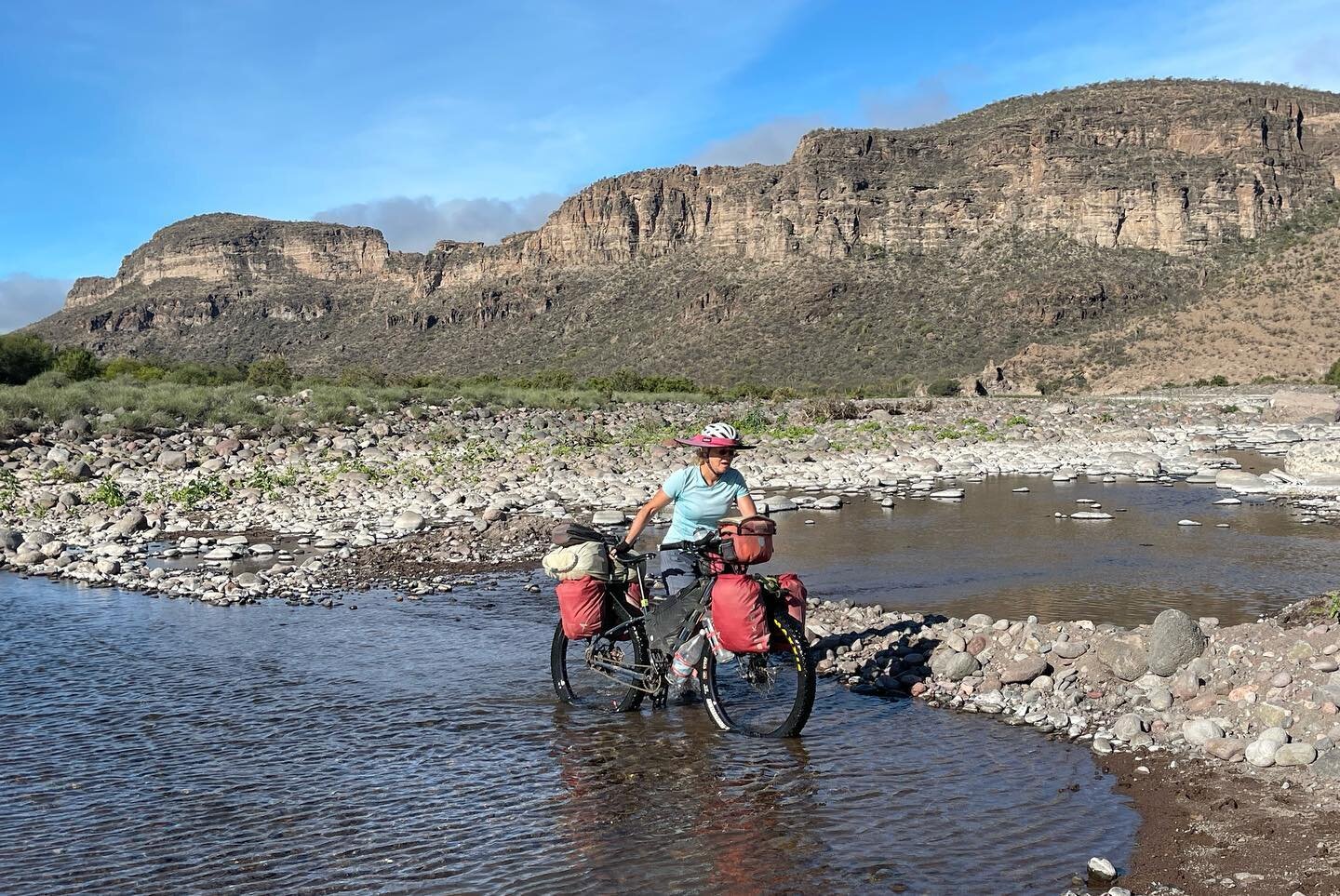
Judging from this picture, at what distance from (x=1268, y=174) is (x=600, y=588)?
98.2 m

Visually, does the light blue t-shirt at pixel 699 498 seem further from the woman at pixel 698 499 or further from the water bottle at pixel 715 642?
the water bottle at pixel 715 642

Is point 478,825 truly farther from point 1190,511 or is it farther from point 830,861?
point 1190,511

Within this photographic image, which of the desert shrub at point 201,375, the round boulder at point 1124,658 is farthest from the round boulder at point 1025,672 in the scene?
the desert shrub at point 201,375

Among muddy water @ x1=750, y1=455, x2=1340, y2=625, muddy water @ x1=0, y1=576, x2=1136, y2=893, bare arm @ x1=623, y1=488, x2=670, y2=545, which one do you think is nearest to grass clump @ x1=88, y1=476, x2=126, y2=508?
muddy water @ x1=0, y1=576, x2=1136, y2=893

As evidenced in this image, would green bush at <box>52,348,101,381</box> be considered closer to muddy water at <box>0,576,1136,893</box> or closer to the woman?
muddy water at <box>0,576,1136,893</box>

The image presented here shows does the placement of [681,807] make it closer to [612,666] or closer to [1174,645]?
[612,666]

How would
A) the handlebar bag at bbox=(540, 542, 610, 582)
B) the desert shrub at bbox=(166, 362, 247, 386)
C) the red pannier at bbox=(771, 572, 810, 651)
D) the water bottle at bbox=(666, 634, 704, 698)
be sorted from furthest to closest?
the desert shrub at bbox=(166, 362, 247, 386)
the handlebar bag at bbox=(540, 542, 610, 582)
the water bottle at bbox=(666, 634, 704, 698)
the red pannier at bbox=(771, 572, 810, 651)

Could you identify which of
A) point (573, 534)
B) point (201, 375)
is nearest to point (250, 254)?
point (201, 375)

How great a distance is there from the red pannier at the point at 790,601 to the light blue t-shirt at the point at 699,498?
664mm

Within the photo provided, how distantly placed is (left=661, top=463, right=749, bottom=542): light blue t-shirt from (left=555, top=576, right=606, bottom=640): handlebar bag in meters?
0.65

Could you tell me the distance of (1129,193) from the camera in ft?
286

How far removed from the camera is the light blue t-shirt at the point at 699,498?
22.6 ft

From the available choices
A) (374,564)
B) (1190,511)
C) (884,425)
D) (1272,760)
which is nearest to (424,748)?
(1272,760)

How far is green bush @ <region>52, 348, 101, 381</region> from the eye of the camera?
37875 mm
